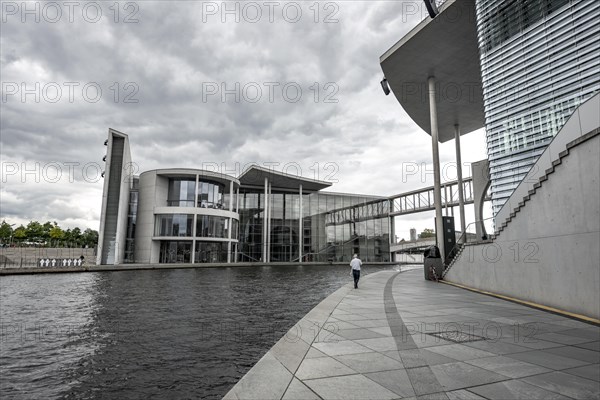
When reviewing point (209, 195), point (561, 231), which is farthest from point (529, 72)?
point (209, 195)

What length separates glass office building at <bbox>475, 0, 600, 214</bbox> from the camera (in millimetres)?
15086

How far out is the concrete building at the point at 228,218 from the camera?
46.9 metres

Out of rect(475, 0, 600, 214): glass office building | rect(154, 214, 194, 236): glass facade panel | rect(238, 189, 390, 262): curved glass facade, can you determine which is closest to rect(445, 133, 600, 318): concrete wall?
rect(475, 0, 600, 214): glass office building

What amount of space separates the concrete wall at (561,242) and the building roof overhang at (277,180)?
146 feet

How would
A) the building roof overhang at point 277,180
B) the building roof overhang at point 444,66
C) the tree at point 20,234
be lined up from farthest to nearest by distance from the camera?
the tree at point 20,234 → the building roof overhang at point 277,180 → the building roof overhang at point 444,66

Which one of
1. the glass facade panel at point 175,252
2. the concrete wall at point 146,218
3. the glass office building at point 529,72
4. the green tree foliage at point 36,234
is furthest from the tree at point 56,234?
the glass office building at point 529,72

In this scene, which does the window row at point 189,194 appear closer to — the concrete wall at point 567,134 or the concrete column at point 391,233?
the concrete column at point 391,233

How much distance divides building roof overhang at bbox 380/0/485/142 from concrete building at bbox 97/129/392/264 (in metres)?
30.1

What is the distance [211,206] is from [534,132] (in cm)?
4420

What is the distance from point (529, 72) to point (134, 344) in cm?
2085

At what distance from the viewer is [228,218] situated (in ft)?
179

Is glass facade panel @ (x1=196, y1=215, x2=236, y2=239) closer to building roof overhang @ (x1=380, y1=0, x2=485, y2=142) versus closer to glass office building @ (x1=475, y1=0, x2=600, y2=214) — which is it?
building roof overhang @ (x1=380, y1=0, x2=485, y2=142)

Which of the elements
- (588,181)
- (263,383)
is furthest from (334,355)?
(588,181)

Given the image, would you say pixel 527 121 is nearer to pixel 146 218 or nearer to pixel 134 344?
pixel 134 344
